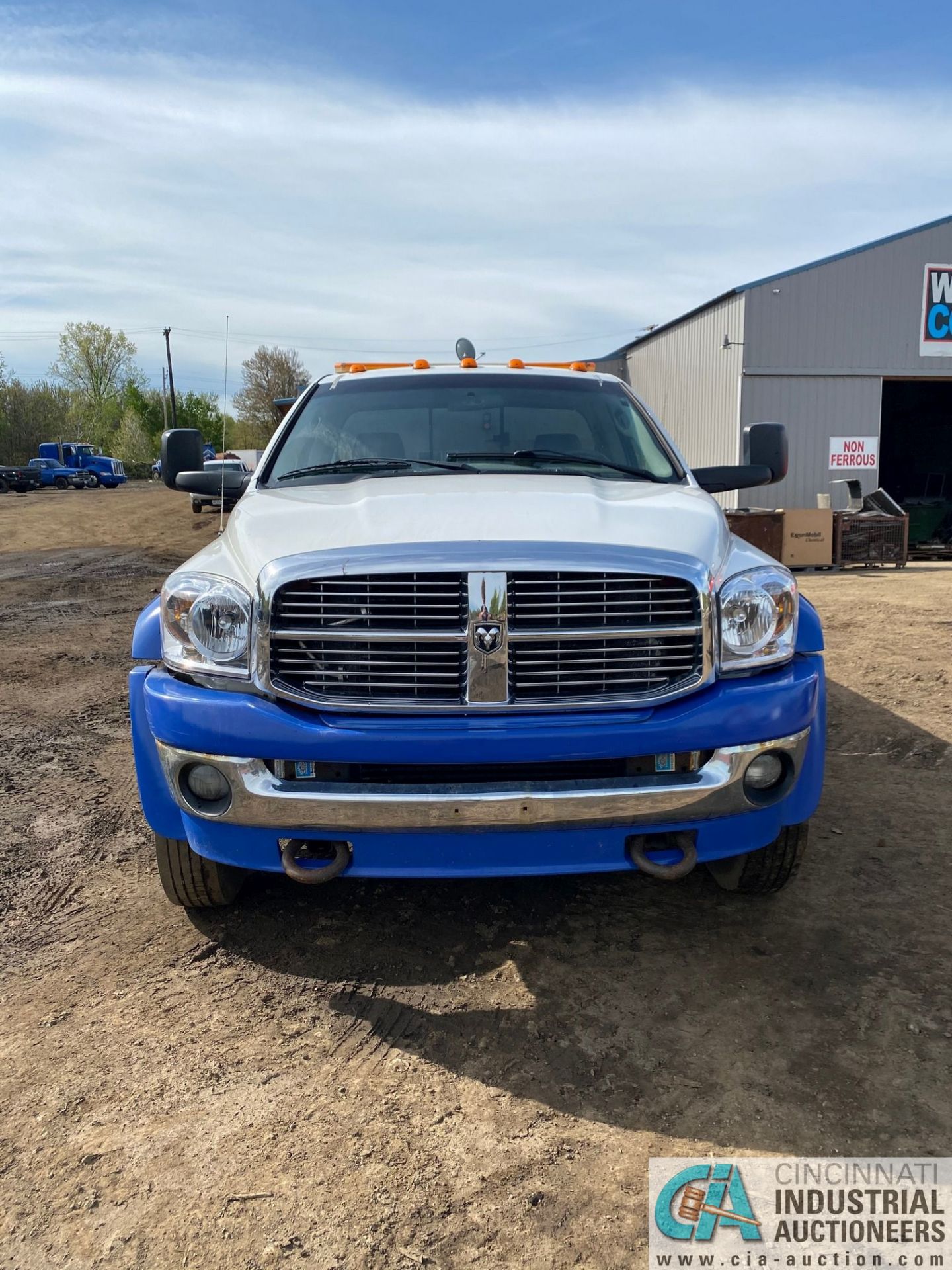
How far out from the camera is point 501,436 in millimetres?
3834

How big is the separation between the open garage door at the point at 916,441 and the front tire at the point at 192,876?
23.9 metres

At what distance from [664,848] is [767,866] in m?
0.61

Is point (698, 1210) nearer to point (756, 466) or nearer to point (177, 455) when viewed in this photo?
point (756, 466)

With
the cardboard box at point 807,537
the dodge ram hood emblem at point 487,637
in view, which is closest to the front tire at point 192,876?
the dodge ram hood emblem at point 487,637

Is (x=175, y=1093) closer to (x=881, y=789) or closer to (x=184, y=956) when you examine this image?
(x=184, y=956)

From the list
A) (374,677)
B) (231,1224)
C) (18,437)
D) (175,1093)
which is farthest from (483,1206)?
(18,437)

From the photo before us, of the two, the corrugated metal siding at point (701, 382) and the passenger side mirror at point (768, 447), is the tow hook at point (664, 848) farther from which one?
the corrugated metal siding at point (701, 382)

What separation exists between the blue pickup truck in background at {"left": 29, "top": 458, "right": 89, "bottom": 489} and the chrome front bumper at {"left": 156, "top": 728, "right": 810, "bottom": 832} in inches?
1999

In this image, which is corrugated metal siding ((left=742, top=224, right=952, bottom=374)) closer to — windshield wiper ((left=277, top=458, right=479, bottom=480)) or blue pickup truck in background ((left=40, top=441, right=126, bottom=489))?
windshield wiper ((left=277, top=458, right=479, bottom=480))

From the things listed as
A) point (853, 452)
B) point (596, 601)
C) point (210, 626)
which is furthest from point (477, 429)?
point (853, 452)

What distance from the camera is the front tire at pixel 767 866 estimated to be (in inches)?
113

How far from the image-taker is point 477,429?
3.85 metres

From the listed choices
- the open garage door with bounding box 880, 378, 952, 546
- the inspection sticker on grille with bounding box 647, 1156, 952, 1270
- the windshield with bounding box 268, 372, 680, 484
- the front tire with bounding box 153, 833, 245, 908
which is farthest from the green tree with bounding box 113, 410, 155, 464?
the inspection sticker on grille with bounding box 647, 1156, 952, 1270

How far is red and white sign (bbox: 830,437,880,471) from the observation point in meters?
18.1
